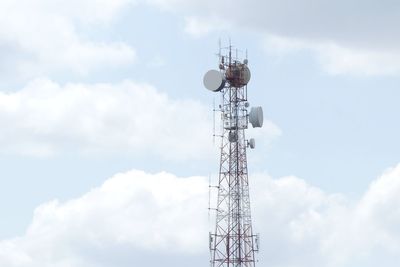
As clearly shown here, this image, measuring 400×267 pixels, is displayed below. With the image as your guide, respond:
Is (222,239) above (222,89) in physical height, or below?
below

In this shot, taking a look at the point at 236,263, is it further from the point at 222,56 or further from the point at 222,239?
the point at 222,56

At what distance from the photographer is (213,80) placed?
180375 mm

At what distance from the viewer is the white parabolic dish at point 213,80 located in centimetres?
18012

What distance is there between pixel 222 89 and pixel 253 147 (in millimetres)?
5484

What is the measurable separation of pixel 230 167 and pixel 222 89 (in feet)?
21.3

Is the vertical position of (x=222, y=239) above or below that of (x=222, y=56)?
below

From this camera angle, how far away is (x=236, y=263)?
17988 centimetres

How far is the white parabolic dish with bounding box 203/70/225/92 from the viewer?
180125mm

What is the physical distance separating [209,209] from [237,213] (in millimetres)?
2334

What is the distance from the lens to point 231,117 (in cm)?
18188

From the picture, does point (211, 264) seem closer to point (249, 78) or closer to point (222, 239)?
point (222, 239)

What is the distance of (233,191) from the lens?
18088cm

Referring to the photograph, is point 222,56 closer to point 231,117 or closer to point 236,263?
point 231,117

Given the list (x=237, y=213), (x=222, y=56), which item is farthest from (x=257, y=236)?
(x=222, y=56)
